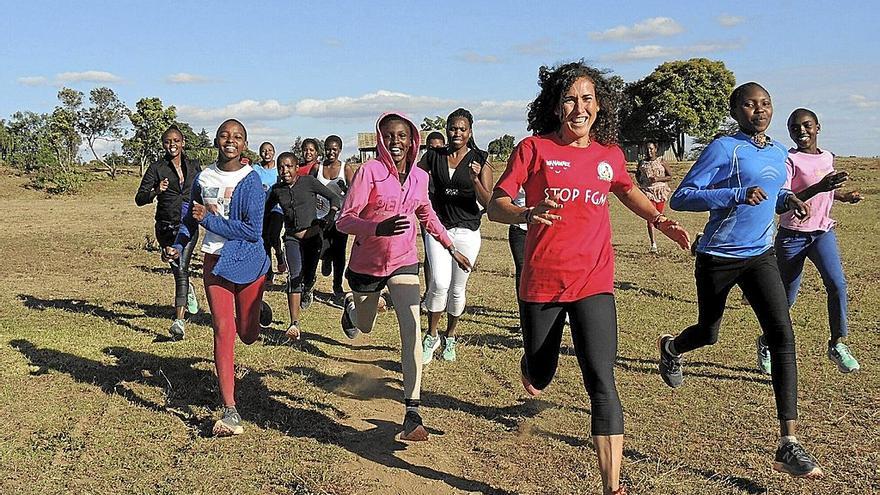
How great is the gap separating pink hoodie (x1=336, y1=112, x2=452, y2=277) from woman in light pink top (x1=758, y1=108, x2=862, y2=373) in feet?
11.1

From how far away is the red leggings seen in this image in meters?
5.87

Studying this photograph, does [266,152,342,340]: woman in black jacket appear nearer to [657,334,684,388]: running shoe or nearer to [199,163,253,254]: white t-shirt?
[199,163,253,254]: white t-shirt

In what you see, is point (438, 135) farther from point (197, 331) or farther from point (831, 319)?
point (831, 319)

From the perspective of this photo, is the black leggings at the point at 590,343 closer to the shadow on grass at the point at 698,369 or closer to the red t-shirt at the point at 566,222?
the red t-shirt at the point at 566,222

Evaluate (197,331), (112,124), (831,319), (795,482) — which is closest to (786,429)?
(795,482)

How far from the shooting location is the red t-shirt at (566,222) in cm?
442

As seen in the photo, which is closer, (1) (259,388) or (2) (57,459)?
(2) (57,459)

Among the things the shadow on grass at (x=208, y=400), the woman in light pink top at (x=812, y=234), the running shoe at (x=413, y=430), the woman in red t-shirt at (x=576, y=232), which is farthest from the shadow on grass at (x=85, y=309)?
the woman in light pink top at (x=812, y=234)

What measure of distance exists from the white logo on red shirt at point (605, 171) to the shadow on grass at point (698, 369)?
3332 mm

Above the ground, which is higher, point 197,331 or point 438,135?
point 438,135

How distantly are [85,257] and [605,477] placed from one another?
15.3 meters

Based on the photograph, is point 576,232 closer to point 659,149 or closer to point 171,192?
point 171,192

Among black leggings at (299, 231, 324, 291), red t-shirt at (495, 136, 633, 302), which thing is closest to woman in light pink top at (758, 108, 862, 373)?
red t-shirt at (495, 136, 633, 302)

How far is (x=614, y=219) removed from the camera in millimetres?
28375
